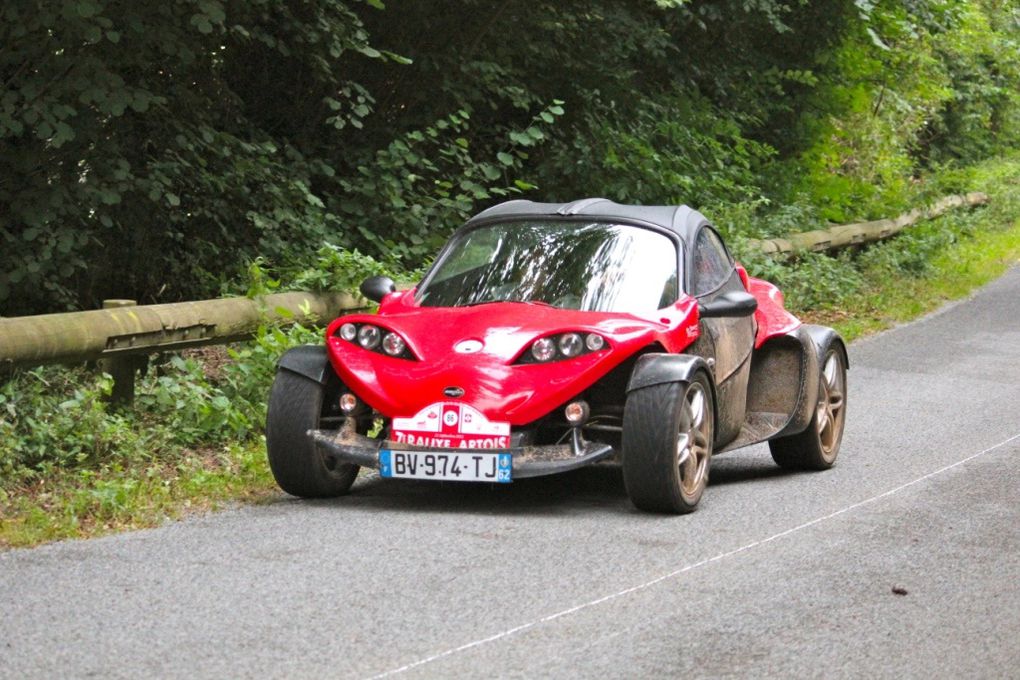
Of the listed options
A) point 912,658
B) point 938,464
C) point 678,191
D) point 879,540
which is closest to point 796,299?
point 678,191

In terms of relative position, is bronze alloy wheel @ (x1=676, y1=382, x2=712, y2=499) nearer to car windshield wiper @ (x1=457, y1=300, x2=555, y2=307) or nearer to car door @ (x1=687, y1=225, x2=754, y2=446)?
car door @ (x1=687, y1=225, x2=754, y2=446)

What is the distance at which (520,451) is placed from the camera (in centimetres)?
738

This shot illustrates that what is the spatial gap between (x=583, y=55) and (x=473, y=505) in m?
12.0

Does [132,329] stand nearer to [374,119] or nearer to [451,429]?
[451,429]

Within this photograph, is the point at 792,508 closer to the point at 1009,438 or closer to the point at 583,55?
the point at 1009,438

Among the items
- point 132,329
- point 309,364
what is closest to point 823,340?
point 309,364

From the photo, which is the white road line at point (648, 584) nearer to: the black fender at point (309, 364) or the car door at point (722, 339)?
the car door at point (722, 339)

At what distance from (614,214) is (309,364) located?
6.31ft

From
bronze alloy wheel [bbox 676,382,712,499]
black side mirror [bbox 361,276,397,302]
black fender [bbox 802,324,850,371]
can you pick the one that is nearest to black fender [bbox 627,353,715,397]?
bronze alloy wheel [bbox 676,382,712,499]

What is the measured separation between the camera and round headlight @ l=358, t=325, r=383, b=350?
781 centimetres

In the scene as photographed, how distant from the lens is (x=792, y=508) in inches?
314

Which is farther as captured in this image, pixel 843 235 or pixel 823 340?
pixel 843 235

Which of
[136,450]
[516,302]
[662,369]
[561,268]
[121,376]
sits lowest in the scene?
[136,450]

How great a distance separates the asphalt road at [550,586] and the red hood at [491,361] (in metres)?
0.53
